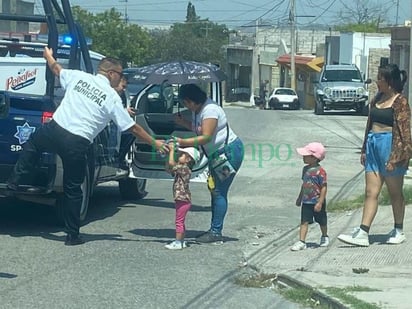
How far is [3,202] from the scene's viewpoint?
12.9 meters

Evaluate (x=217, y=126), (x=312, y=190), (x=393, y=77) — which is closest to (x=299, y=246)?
(x=312, y=190)

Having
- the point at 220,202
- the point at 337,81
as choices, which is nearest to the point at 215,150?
the point at 220,202

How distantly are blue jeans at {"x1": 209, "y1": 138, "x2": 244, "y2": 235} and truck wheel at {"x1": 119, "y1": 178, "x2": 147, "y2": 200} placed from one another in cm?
332

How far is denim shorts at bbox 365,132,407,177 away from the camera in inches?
390

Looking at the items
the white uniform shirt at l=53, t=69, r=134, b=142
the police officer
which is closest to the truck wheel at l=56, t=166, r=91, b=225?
the police officer

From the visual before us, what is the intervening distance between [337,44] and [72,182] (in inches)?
2186

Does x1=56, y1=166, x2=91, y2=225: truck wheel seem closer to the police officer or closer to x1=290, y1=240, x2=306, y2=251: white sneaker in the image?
the police officer

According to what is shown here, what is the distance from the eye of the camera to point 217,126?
33.6 feet

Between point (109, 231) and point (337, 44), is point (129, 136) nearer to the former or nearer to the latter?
point (109, 231)

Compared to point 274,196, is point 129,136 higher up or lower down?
higher up

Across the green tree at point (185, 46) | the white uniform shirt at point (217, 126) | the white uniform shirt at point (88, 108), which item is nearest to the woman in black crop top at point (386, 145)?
the white uniform shirt at point (217, 126)

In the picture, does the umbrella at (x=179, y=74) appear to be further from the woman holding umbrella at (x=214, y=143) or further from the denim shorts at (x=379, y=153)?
the denim shorts at (x=379, y=153)

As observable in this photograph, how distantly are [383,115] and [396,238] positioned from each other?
4.14 ft

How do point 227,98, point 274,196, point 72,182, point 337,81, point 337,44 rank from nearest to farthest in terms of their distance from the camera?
point 72,182 < point 274,196 < point 337,81 < point 337,44 < point 227,98
